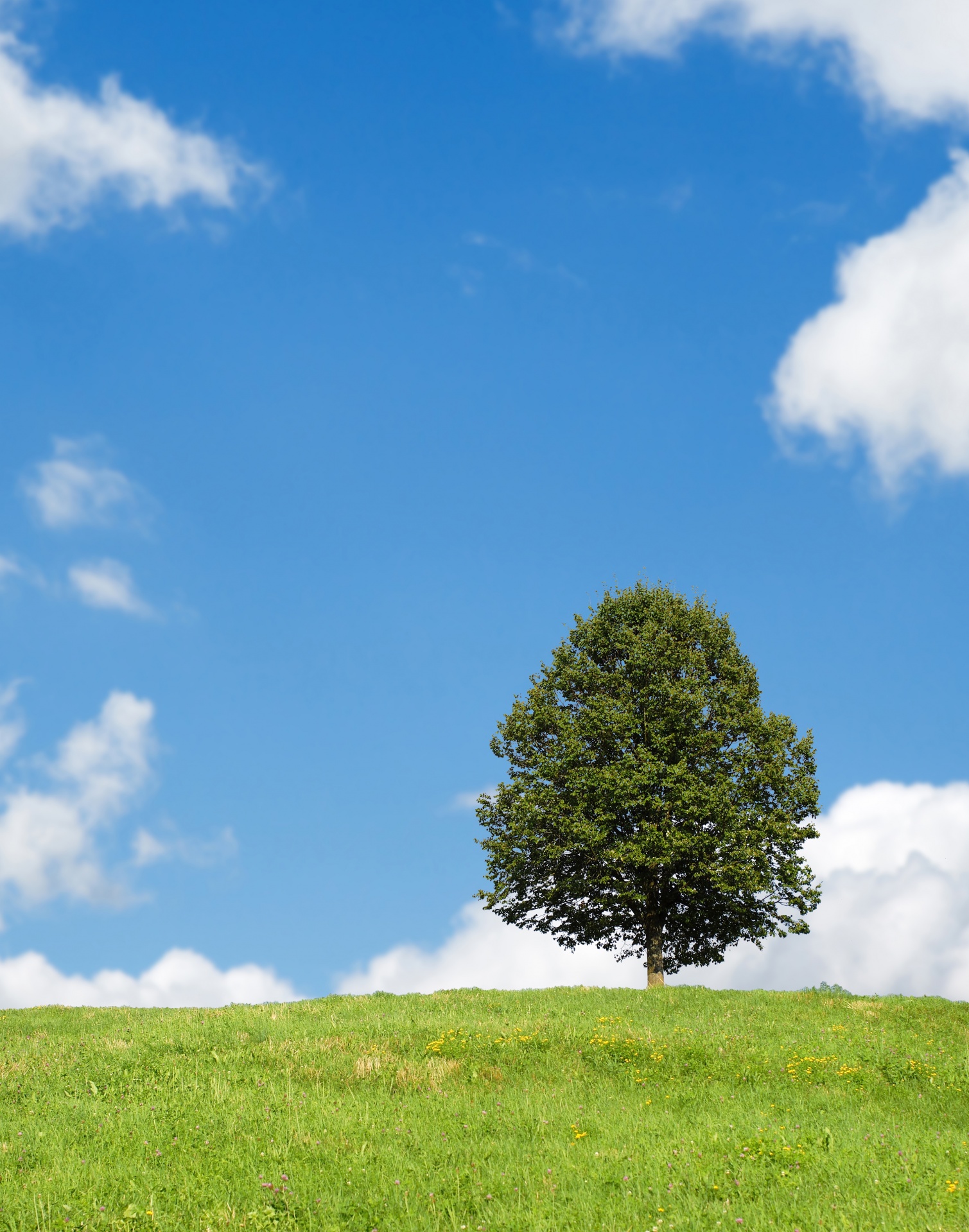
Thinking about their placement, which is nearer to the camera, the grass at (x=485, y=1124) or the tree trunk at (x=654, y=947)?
the grass at (x=485, y=1124)

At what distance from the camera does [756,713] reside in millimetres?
34156

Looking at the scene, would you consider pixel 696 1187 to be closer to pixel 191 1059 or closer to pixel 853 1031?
pixel 191 1059

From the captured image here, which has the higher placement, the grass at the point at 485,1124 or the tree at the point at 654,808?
the tree at the point at 654,808

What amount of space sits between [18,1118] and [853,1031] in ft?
55.7

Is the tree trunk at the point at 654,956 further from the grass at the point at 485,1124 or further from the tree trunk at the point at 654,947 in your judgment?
the grass at the point at 485,1124

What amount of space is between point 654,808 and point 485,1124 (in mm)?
20193

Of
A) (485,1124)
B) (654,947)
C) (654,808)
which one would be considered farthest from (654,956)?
(485,1124)

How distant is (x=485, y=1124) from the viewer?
12.6 metres

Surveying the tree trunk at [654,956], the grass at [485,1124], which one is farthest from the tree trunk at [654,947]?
the grass at [485,1124]

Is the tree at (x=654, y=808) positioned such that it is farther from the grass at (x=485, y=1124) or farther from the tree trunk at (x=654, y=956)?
the grass at (x=485, y=1124)

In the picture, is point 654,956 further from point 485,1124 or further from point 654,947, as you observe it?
point 485,1124

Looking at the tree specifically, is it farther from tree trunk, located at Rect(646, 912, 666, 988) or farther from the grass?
the grass

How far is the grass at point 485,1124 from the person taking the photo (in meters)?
9.66

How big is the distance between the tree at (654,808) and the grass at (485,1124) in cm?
1024
